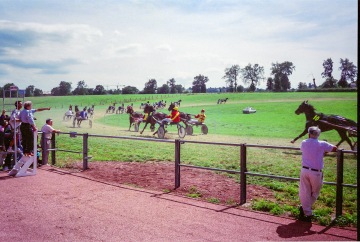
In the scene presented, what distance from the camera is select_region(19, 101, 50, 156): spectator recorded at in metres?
9.34

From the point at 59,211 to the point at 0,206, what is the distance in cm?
122

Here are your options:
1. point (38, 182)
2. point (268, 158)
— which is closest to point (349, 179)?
point (268, 158)

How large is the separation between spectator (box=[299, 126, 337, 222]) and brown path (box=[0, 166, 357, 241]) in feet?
0.97

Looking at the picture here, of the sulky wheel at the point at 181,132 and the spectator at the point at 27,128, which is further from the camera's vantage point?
the sulky wheel at the point at 181,132

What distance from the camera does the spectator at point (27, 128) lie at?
934 cm

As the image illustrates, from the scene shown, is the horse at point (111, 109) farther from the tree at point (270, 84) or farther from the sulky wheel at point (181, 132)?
the sulky wheel at point (181, 132)

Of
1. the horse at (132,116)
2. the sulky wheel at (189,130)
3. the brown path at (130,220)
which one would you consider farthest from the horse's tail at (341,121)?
the horse at (132,116)

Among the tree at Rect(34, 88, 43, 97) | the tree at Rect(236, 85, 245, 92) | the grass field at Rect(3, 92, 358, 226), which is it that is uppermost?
the tree at Rect(236, 85, 245, 92)

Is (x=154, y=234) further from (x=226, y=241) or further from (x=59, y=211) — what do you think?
(x=59, y=211)

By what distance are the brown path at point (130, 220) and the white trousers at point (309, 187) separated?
30 centimetres

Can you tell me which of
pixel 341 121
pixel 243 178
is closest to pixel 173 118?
pixel 341 121

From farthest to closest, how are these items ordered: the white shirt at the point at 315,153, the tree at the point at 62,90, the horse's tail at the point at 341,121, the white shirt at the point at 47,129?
the tree at the point at 62,90 → the horse's tail at the point at 341,121 → the white shirt at the point at 47,129 → the white shirt at the point at 315,153

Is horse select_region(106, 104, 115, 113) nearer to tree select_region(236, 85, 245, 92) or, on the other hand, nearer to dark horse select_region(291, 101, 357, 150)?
tree select_region(236, 85, 245, 92)

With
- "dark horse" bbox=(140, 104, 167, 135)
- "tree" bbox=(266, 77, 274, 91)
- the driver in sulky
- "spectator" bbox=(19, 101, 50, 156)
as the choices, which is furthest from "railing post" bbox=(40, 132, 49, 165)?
"tree" bbox=(266, 77, 274, 91)
